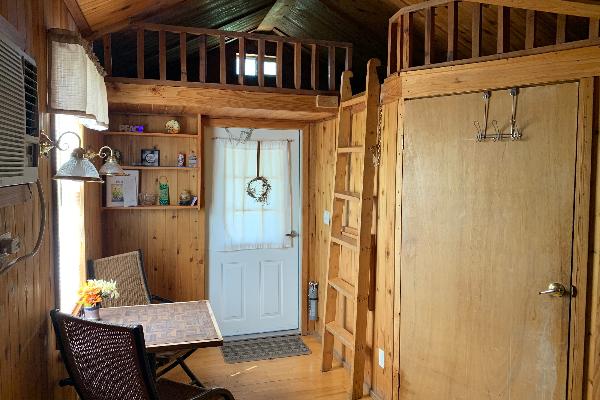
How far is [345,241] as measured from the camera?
11.4 ft

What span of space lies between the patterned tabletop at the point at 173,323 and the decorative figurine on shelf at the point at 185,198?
1.43 metres

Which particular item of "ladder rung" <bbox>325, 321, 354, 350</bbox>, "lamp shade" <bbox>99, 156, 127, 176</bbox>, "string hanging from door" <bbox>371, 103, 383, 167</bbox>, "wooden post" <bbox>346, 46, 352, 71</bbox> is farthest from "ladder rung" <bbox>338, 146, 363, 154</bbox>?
"lamp shade" <bbox>99, 156, 127, 176</bbox>

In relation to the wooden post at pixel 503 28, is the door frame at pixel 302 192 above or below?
below

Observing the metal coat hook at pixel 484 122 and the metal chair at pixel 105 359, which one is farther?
the metal coat hook at pixel 484 122

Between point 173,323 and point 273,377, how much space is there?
139 cm

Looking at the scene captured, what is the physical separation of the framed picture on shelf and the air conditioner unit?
8.26 feet

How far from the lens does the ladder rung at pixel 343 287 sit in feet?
11.0

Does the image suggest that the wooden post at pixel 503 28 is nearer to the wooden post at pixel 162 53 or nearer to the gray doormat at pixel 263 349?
the wooden post at pixel 162 53

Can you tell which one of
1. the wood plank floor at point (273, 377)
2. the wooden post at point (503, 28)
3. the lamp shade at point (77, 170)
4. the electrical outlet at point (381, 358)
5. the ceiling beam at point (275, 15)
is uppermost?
the ceiling beam at point (275, 15)

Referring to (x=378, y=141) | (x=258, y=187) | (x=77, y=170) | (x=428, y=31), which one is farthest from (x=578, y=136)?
(x=258, y=187)

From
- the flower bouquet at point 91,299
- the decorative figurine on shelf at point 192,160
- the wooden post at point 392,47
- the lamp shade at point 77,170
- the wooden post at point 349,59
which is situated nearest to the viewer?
the lamp shade at point 77,170

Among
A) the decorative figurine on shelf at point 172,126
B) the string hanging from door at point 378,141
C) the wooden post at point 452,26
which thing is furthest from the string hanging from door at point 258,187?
the wooden post at point 452,26

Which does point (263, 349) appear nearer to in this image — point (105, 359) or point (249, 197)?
point (249, 197)

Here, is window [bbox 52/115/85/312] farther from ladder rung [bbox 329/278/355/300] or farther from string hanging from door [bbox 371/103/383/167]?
string hanging from door [bbox 371/103/383/167]
